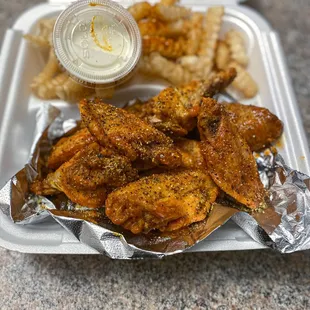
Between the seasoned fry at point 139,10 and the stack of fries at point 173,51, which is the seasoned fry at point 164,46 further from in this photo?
the seasoned fry at point 139,10

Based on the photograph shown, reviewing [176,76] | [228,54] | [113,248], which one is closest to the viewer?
[113,248]

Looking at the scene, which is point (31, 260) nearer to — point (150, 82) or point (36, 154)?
point (36, 154)

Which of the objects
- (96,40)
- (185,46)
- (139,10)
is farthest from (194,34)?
(96,40)

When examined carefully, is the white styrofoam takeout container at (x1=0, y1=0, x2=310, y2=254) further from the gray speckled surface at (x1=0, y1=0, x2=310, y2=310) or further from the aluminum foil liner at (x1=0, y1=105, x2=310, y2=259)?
the gray speckled surface at (x1=0, y1=0, x2=310, y2=310)

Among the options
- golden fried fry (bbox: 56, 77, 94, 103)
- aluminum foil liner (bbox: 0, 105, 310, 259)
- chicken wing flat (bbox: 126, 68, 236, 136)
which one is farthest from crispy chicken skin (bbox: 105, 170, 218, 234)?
golden fried fry (bbox: 56, 77, 94, 103)

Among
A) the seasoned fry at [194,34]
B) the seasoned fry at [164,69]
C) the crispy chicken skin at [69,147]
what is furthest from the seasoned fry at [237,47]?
the crispy chicken skin at [69,147]

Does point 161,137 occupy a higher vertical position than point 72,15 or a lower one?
lower

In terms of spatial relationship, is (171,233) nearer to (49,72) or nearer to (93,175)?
(93,175)

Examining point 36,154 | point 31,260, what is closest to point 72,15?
point 36,154
